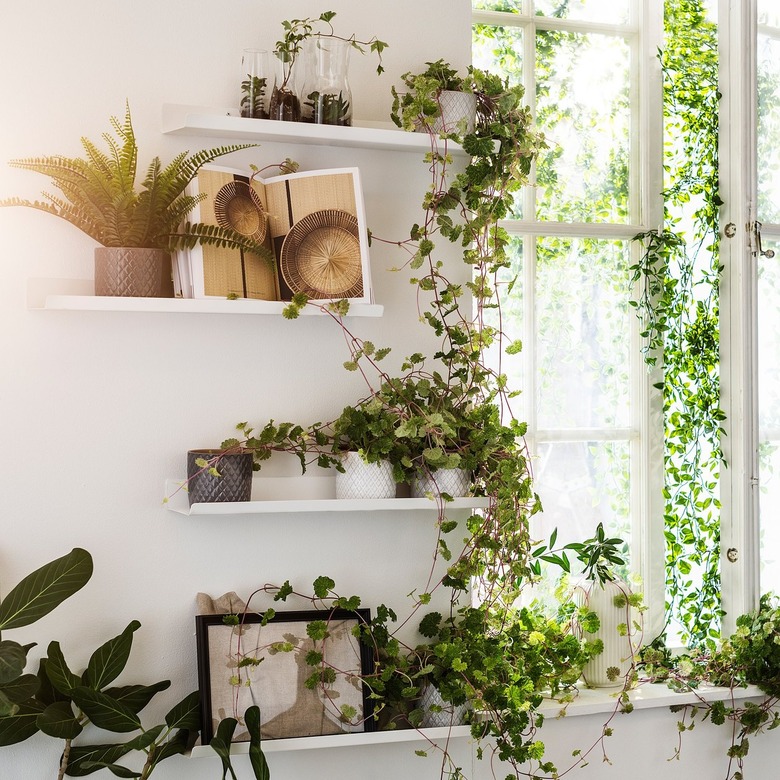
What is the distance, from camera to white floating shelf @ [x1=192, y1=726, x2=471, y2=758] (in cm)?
185

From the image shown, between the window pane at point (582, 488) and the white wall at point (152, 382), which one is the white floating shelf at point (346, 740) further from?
the window pane at point (582, 488)

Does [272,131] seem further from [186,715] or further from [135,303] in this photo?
[186,715]

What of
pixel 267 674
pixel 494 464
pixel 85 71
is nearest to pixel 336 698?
pixel 267 674

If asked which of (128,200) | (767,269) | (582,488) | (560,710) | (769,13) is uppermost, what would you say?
(769,13)

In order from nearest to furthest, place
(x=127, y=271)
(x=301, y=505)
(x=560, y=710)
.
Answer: (x=127, y=271) < (x=301, y=505) < (x=560, y=710)

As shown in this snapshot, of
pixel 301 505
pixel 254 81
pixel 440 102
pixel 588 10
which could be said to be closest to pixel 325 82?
pixel 254 81

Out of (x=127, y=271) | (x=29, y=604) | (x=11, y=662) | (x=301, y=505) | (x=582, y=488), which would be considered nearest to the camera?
(x=11, y=662)

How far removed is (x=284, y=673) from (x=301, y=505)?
0.36 meters

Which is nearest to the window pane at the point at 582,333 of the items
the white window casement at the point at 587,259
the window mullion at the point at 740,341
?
the white window casement at the point at 587,259

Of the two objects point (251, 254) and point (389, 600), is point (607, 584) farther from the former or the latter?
point (251, 254)

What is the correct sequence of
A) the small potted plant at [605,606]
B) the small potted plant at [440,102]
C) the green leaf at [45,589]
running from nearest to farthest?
the green leaf at [45,589], the small potted plant at [440,102], the small potted plant at [605,606]

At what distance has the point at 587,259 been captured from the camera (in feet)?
8.45

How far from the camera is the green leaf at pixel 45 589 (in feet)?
5.49

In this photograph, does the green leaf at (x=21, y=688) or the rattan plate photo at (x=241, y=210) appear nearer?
the green leaf at (x=21, y=688)
